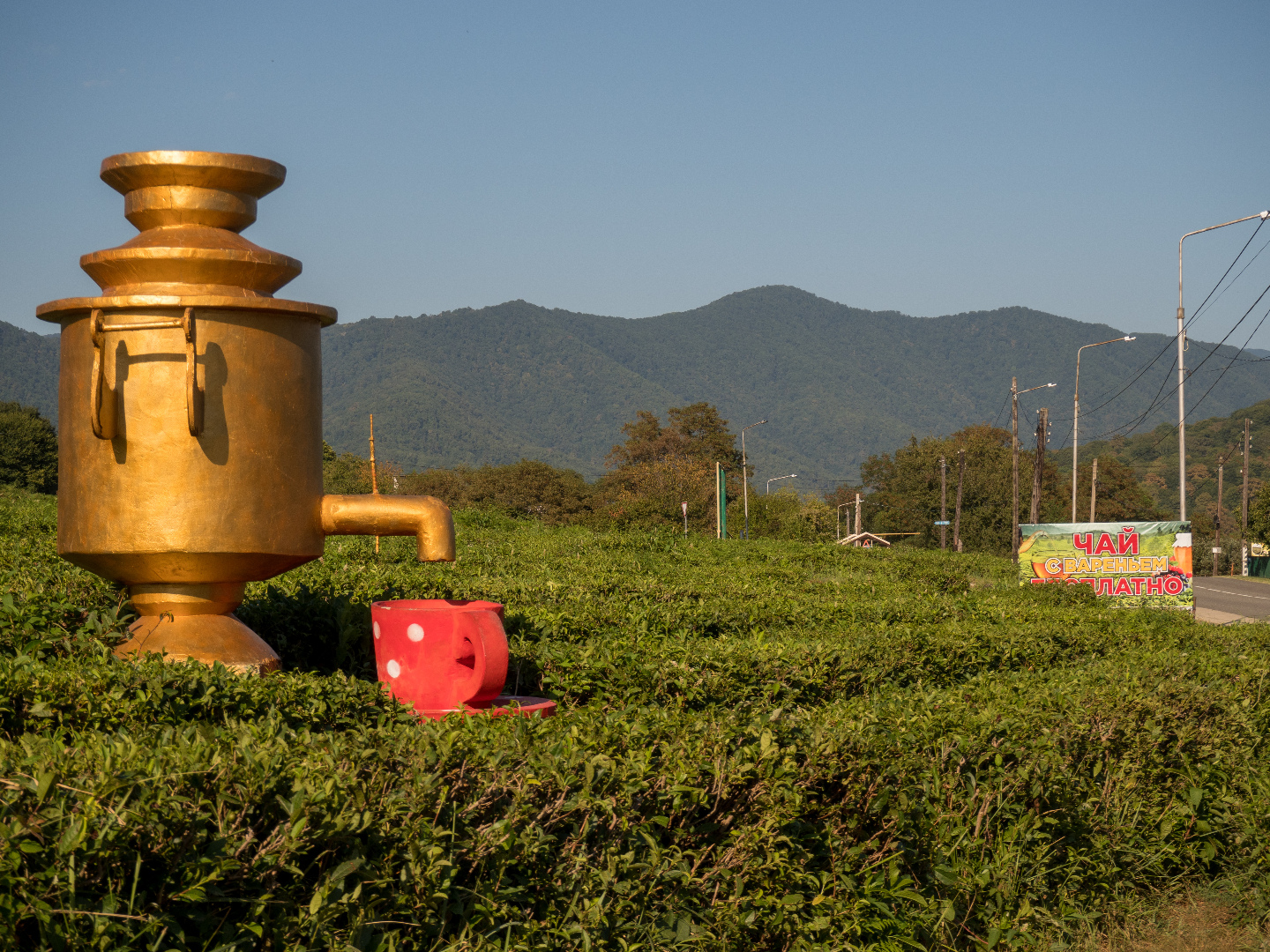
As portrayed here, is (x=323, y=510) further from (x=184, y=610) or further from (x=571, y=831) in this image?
(x=571, y=831)

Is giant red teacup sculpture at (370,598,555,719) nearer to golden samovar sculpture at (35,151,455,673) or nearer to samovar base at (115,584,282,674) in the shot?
golden samovar sculpture at (35,151,455,673)

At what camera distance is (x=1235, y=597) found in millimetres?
32812

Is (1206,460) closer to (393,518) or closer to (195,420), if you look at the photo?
(393,518)

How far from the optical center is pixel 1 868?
219 cm

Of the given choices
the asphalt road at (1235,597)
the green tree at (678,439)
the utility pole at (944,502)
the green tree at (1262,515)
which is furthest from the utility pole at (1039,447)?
the green tree at (678,439)

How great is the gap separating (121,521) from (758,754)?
8.31ft

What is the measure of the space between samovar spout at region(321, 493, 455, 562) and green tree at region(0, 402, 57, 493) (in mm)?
39466

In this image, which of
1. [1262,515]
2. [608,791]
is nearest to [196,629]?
[608,791]

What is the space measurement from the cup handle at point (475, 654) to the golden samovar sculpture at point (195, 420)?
322 millimetres

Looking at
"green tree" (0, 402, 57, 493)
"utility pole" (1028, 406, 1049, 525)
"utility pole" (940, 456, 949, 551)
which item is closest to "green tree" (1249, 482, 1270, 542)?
"utility pole" (940, 456, 949, 551)

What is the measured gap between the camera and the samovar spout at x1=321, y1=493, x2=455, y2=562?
177 inches

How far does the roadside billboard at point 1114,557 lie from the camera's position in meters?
14.0

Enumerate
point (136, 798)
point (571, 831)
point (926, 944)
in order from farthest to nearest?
point (926, 944) → point (571, 831) → point (136, 798)

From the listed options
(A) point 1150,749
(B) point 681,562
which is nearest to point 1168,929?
(A) point 1150,749
